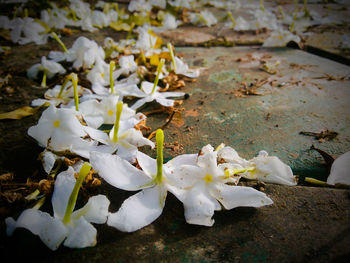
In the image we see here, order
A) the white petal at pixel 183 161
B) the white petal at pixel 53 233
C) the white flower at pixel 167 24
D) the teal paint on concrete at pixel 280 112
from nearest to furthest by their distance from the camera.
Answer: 1. the white petal at pixel 53 233
2. the white petal at pixel 183 161
3. the teal paint on concrete at pixel 280 112
4. the white flower at pixel 167 24

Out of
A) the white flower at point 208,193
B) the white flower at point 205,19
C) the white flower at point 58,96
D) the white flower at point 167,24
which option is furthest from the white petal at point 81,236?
the white flower at point 205,19

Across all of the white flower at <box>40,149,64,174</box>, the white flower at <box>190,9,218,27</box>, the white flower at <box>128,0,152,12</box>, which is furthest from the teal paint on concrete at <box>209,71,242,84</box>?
the white flower at <box>128,0,152,12</box>

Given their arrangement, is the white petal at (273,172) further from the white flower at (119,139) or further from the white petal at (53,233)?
the white petal at (53,233)

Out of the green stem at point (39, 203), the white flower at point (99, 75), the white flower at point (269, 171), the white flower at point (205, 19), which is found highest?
the white flower at point (205, 19)

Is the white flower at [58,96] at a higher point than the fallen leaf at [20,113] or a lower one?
higher

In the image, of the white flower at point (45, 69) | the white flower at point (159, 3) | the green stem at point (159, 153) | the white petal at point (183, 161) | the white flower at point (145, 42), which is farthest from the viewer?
the white flower at point (159, 3)

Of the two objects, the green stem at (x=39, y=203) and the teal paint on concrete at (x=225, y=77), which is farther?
the teal paint on concrete at (x=225, y=77)

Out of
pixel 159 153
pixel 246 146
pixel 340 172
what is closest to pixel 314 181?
pixel 340 172
